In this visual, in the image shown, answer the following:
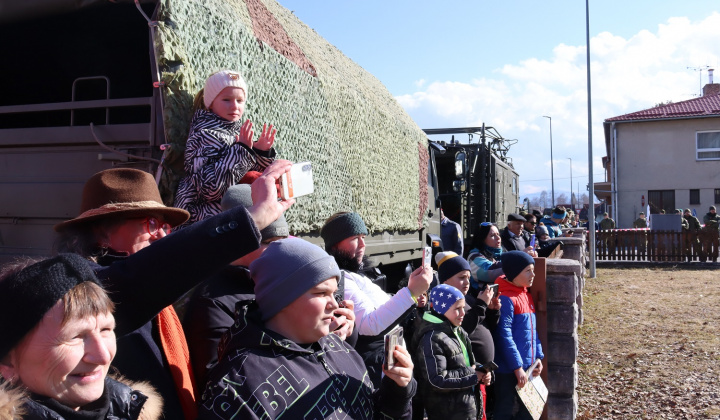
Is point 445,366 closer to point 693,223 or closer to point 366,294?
point 366,294

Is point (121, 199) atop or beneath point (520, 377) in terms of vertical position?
atop

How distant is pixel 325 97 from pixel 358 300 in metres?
2.13

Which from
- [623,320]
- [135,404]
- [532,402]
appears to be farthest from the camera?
[623,320]

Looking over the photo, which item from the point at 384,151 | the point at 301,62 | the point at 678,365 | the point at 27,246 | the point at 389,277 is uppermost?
the point at 301,62

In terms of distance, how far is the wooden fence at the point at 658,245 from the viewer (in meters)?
20.0

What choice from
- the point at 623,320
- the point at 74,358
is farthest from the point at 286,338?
the point at 623,320

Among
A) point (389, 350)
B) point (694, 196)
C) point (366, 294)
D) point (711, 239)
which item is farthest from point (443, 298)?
point (694, 196)

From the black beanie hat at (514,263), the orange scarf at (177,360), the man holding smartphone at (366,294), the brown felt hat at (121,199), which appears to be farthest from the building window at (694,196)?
the orange scarf at (177,360)

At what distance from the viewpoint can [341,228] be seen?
146 inches

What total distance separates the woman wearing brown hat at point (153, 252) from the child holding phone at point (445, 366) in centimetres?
183

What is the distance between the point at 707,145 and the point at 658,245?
14.1m

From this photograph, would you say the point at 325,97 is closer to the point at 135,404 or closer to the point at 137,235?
the point at 137,235

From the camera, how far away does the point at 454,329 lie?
3994mm

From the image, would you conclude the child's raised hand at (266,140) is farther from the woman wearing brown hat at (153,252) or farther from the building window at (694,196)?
the building window at (694,196)
